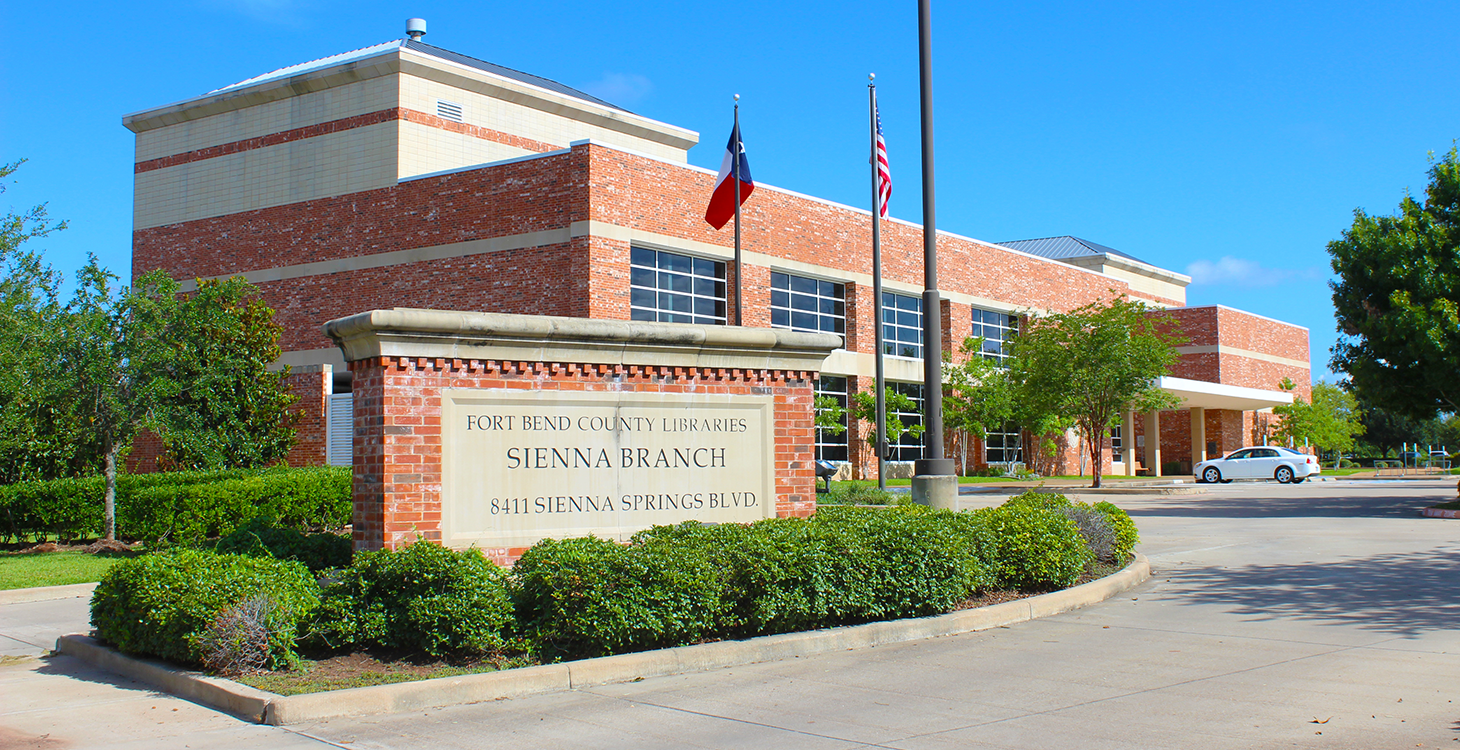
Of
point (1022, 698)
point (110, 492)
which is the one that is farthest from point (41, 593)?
point (1022, 698)

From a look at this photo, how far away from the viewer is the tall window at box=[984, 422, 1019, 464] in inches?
1823

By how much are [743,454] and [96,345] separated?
12.9 metres

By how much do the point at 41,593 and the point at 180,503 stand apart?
4879mm

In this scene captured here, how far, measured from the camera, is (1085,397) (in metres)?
35.5

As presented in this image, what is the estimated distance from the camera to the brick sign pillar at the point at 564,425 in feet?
30.6

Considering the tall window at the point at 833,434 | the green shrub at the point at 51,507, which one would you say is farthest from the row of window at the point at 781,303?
the green shrub at the point at 51,507

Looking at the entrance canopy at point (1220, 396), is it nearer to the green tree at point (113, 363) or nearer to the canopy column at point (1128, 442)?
the canopy column at point (1128, 442)

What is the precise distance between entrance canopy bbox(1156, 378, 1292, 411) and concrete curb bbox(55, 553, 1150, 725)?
138ft

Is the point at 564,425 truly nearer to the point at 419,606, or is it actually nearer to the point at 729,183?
the point at 419,606

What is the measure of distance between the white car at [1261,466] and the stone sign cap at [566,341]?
3920cm

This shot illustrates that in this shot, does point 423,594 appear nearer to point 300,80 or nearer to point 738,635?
point 738,635

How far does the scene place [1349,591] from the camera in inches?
464

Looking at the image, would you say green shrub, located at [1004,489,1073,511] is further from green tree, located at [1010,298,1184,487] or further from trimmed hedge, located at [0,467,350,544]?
green tree, located at [1010,298,1184,487]

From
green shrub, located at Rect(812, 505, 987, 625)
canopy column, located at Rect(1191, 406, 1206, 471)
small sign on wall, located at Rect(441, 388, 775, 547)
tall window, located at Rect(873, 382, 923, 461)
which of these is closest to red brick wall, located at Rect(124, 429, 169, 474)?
tall window, located at Rect(873, 382, 923, 461)
